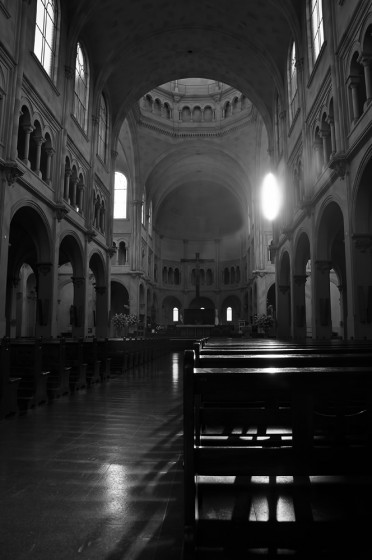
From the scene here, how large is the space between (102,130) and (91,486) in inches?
860

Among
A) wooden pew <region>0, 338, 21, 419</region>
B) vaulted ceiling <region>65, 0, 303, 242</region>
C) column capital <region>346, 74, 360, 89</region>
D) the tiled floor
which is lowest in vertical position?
the tiled floor

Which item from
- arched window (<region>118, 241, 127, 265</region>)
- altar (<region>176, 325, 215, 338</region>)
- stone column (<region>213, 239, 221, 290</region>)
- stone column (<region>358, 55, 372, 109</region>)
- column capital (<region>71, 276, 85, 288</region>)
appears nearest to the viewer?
stone column (<region>358, 55, 372, 109</region>)

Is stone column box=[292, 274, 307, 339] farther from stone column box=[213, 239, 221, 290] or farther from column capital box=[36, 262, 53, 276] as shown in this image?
stone column box=[213, 239, 221, 290]

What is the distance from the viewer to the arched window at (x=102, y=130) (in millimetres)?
21812

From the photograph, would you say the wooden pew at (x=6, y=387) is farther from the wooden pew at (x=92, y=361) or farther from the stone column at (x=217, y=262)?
the stone column at (x=217, y=262)

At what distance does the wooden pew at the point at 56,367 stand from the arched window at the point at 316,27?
488 inches

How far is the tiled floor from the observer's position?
7.16 feet

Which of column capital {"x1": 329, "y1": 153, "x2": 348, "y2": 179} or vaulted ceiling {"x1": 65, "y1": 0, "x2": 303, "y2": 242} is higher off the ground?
vaulted ceiling {"x1": 65, "y1": 0, "x2": 303, "y2": 242}

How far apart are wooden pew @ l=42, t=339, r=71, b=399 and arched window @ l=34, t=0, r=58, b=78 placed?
1096 cm

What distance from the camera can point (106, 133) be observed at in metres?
22.8

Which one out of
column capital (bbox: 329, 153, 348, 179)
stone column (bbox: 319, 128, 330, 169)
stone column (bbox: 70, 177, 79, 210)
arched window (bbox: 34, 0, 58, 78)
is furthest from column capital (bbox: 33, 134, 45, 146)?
column capital (bbox: 329, 153, 348, 179)

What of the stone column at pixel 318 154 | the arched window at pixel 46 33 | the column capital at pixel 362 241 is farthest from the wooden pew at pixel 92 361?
the arched window at pixel 46 33

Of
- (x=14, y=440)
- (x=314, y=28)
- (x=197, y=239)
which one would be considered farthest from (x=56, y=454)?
(x=197, y=239)

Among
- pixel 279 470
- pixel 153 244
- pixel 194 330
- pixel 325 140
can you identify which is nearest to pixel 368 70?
pixel 325 140
